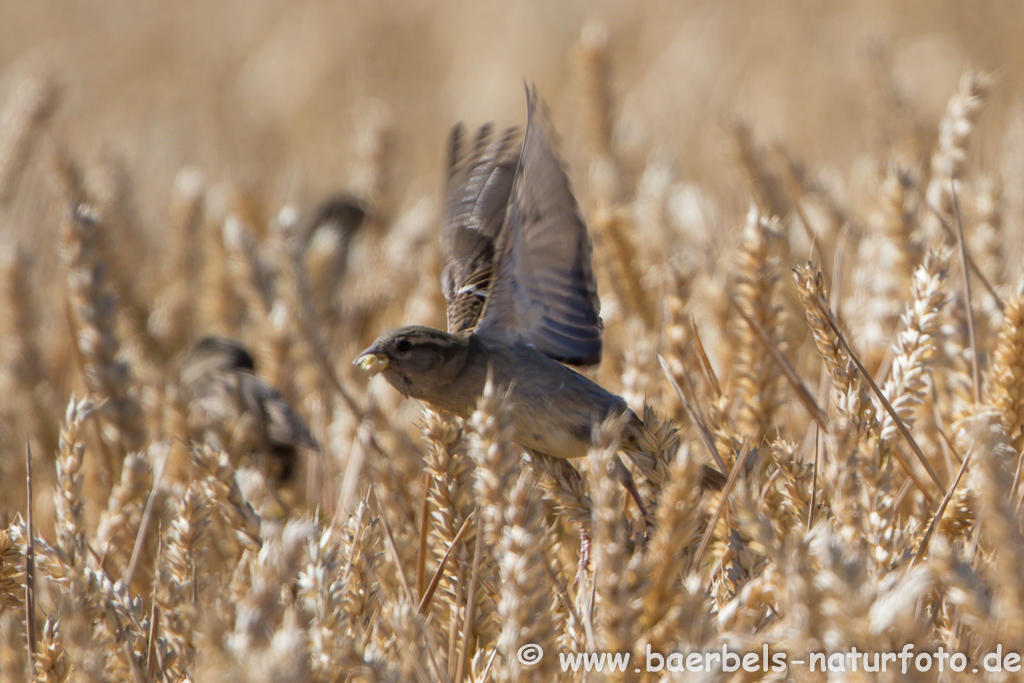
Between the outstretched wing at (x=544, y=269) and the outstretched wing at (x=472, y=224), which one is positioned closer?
the outstretched wing at (x=544, y=269)

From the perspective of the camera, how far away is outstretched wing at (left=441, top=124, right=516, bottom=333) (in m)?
2.41

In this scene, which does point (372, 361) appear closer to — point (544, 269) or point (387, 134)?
point (544, 269)

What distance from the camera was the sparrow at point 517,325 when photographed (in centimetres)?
210

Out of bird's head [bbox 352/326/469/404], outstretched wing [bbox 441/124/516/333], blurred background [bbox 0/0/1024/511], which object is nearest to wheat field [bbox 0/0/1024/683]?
blurred background [bbox 0/0/1024/511]

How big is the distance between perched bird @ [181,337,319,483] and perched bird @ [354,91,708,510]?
0.62 m

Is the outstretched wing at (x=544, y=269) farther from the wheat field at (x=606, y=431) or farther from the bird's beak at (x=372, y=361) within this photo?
the bird's beak at (x=372, y=361)

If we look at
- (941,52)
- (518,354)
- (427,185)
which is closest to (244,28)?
(427,185)

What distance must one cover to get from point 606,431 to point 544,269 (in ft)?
3.28

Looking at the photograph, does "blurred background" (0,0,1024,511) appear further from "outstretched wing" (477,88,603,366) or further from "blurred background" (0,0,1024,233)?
"outstretched wing" (477,88,603,366)

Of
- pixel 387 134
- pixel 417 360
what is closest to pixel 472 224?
pixel 417 360

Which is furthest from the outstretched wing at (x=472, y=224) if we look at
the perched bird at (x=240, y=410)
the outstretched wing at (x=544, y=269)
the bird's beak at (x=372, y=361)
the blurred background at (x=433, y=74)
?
the blurred background at (x=433, y=74)

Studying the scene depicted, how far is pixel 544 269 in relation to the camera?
7.18 ft

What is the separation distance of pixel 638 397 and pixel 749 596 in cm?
100

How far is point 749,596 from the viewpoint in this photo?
50.9 inches
